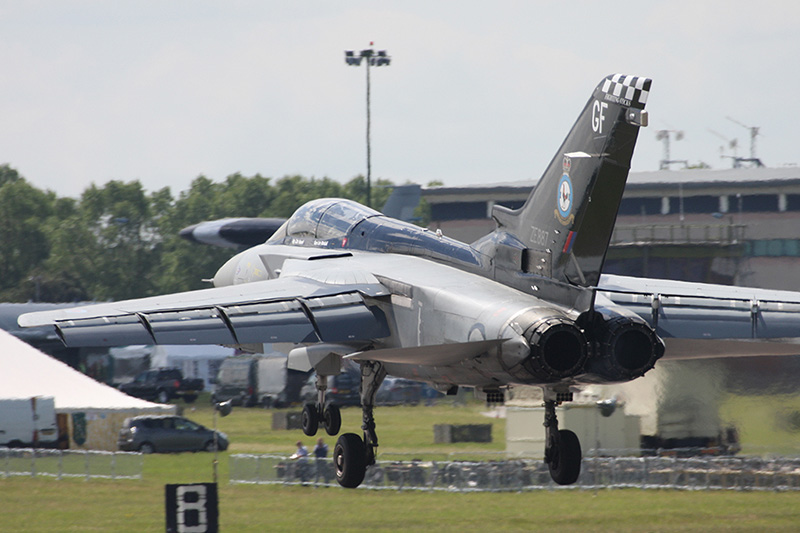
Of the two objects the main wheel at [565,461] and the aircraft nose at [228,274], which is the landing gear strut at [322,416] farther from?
the main wheel at [565,461]

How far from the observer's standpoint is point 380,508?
31.1 m

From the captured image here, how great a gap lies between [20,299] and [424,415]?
5841 cm

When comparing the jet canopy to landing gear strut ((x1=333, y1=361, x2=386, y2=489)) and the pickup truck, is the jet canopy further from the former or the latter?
the pickup truck

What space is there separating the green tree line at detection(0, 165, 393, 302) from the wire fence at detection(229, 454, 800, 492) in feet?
176

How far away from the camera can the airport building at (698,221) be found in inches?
2158

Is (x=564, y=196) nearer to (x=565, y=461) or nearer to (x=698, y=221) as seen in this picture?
(x=565, y=461)

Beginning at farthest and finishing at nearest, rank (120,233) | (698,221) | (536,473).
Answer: (120,233) < (698,221) < (536,473)

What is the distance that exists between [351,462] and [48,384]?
18942 millimetres

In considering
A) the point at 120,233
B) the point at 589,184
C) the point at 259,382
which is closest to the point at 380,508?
the point at 589,184

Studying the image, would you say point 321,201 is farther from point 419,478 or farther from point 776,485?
point 776,485

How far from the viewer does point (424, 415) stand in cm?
3894

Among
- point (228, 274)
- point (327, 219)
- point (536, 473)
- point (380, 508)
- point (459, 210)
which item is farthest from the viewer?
point (459, 210)

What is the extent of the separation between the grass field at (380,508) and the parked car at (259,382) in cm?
1133

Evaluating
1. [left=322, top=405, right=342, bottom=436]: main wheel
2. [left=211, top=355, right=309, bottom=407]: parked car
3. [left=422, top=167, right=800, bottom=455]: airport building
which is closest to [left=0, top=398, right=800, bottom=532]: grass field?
[left=422, top=167, right=800, bottom=455]: airport building
